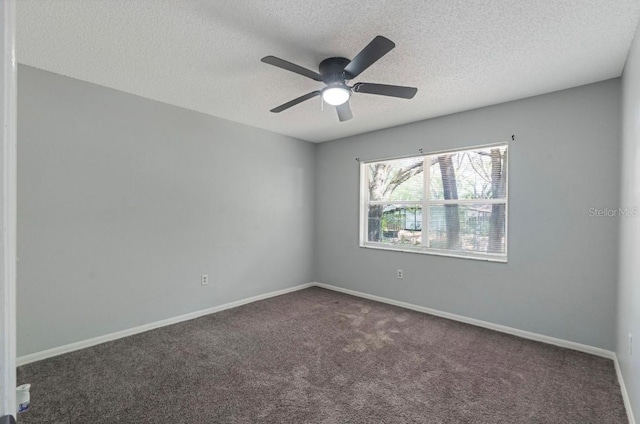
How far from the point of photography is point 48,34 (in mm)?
2086

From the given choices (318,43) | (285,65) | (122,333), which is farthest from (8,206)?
(122,333)

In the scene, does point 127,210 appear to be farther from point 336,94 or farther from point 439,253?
point 439,253


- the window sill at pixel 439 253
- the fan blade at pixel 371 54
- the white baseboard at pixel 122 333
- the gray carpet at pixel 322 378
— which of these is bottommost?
the gray carpet at pixel 322 378

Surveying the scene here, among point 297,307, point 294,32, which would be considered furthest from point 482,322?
point 294,32

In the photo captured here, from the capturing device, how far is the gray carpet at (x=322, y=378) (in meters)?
1.94

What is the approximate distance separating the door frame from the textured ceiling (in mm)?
1671

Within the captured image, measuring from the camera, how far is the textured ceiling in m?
1.82

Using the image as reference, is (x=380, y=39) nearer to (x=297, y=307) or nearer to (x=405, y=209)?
(x=405, y=209)

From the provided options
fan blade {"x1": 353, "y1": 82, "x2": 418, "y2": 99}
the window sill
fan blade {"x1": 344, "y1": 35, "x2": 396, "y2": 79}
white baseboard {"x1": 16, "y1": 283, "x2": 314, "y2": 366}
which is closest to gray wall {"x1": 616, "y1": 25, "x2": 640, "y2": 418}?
the window sill

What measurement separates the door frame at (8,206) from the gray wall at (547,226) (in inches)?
144

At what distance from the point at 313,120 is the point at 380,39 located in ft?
7.30

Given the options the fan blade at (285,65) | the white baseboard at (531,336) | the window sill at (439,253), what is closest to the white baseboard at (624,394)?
the white baseboard at (531,336)

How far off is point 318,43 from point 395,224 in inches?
110

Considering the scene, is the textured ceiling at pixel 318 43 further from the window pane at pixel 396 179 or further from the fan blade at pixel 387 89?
the window pane at pixel 396 179
